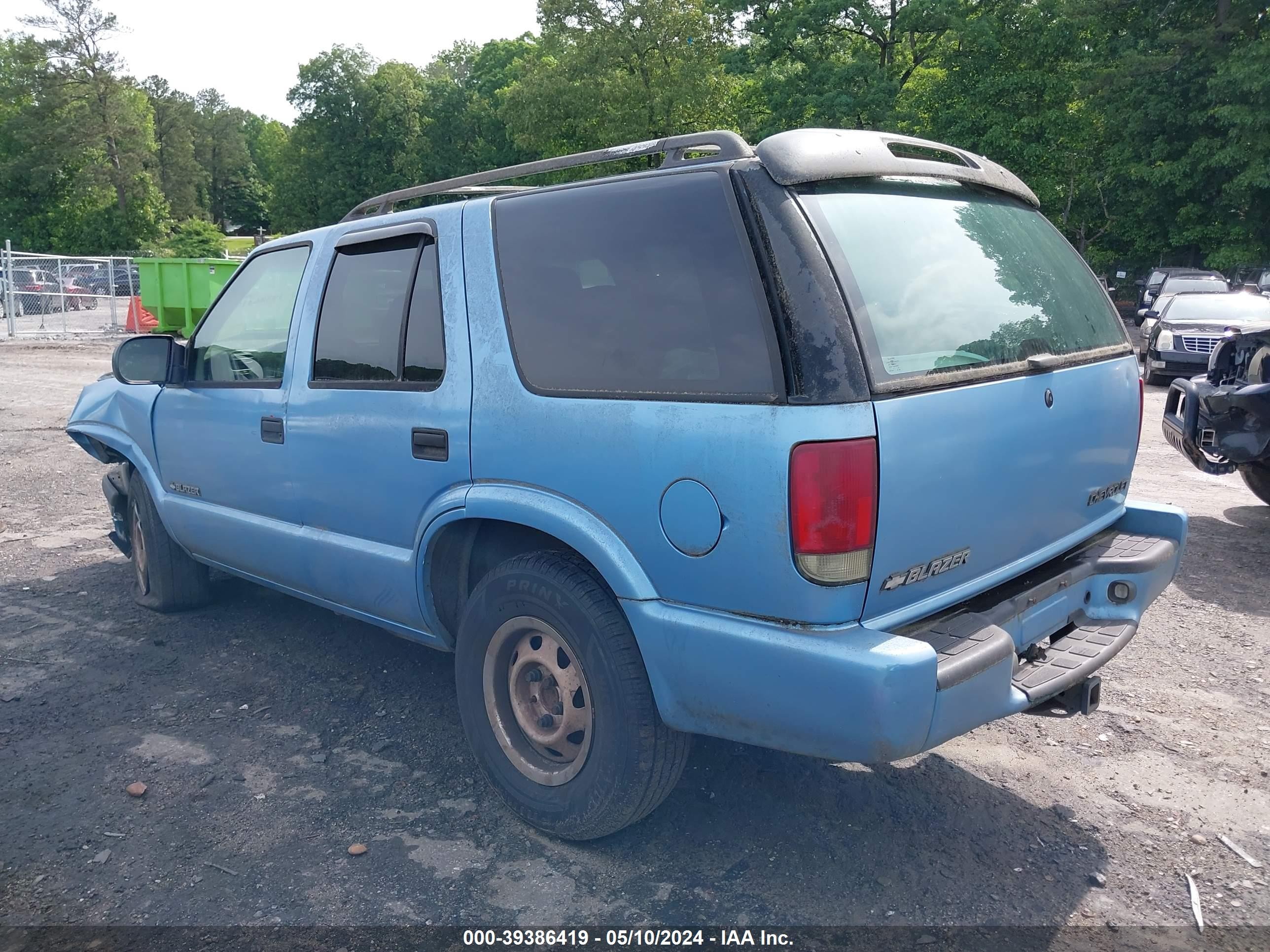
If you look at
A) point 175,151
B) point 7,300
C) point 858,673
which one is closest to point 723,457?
point 858,673

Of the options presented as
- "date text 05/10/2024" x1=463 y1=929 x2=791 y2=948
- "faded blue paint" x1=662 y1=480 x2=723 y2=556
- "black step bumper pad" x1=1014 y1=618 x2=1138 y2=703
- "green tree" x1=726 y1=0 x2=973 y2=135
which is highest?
"green tree" x1=726 y1=0 x2=973 y2=135

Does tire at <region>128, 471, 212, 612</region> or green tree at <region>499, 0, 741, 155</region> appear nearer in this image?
tire at <region>128, 471, 212, 612</region>

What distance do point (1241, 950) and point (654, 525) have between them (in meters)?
1.87

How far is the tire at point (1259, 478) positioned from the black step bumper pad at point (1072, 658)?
4929mm

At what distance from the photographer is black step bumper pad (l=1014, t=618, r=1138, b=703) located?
Result: 2904mm

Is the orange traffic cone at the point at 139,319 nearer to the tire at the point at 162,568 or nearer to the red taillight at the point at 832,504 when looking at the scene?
the tire at the point at 162,568

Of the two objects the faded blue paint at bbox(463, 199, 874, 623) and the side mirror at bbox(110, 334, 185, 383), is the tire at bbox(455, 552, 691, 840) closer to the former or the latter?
the faded blue paint at bbox(463, 199, 874, 623)

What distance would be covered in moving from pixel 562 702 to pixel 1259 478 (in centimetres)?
644

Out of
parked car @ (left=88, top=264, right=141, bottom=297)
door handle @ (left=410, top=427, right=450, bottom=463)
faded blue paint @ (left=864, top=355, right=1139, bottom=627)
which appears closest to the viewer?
faded blue paint @ (left=864, top=355, right=1139, bottom=627)

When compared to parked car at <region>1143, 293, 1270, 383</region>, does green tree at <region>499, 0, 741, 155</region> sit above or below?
above

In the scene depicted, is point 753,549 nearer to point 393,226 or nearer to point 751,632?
point 751,632

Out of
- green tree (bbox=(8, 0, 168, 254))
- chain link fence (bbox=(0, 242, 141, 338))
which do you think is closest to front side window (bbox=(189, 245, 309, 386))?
chain link fence (bbox=(0, 242, 141, 338))

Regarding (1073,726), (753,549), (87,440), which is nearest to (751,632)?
(753,549)

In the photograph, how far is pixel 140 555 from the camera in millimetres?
5531
